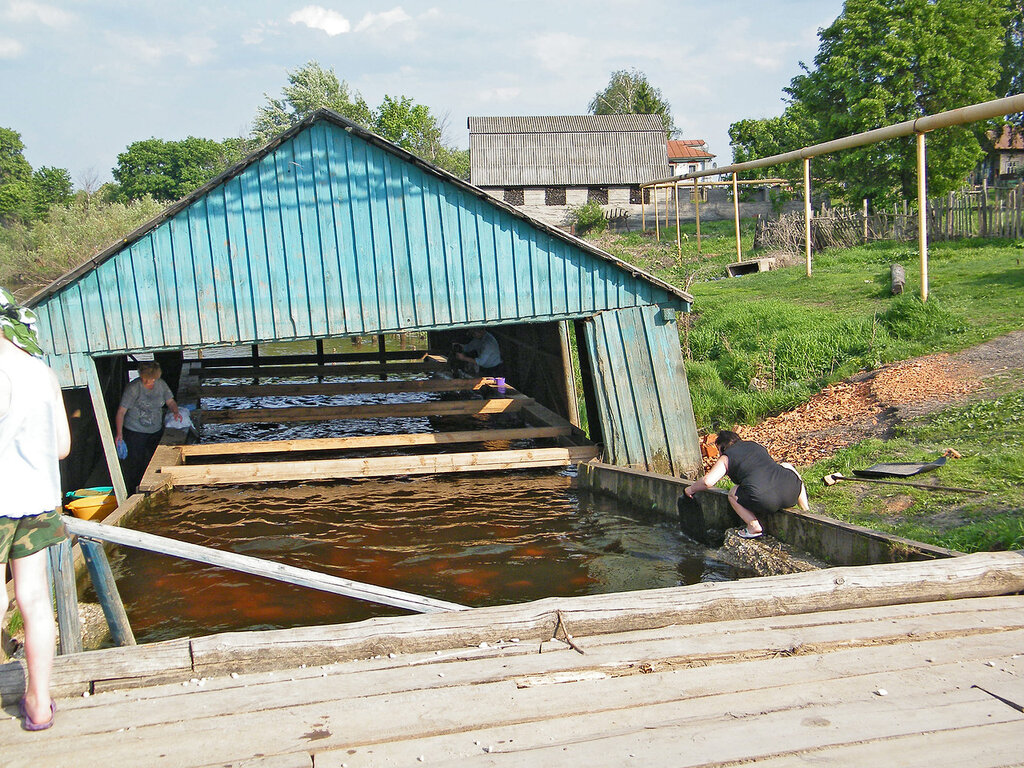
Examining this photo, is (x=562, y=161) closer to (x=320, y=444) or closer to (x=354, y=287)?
(x=320, y=444)

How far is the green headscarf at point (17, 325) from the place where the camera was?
11.7 ft

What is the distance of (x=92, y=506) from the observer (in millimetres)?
9688

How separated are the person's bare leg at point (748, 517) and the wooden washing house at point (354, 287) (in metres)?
2.76

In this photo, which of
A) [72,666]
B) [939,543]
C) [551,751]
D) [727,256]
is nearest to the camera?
[551,751]

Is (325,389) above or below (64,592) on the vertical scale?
below

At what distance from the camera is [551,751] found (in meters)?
3.40

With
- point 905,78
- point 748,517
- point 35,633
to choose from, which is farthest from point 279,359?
point 905,78

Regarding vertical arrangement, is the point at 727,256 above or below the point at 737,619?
above

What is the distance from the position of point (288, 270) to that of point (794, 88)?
897 inches

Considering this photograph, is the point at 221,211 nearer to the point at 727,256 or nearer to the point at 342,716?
the point at 342,716

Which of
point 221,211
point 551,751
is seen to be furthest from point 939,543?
point 221,211

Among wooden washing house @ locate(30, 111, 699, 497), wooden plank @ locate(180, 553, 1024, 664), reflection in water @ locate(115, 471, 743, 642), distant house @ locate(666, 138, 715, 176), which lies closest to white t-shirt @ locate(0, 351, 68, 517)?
wooden plank @ locate(180, 553, 1024, 664)

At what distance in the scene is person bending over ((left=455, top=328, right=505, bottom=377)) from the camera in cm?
1731

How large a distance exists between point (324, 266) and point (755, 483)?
541 cm
